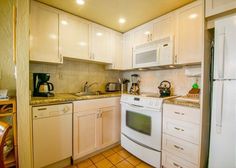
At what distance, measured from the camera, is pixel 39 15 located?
5.43 ft

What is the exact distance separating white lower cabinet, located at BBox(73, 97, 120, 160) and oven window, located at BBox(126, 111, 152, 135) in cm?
30

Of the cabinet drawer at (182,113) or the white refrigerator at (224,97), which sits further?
the cabinet drawer at (182,113)

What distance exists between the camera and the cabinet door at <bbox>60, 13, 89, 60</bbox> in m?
1.86

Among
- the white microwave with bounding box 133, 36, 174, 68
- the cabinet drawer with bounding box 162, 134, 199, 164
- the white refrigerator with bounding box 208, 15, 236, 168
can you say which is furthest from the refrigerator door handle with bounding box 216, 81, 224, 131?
the white microwave with bounding box 133, 36, 174, 68

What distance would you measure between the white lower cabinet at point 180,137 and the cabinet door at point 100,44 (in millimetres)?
1406

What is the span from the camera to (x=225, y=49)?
1.09 metres

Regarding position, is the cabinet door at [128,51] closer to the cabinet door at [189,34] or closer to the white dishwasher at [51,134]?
the cabinet door at [189,34]

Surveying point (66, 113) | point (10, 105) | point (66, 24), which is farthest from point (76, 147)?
point (66, 24)

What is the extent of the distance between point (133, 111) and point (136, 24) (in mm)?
1589

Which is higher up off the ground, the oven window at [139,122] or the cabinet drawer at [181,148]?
the oven window at [139,122]

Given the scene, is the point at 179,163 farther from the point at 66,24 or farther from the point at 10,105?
the point at 66,24

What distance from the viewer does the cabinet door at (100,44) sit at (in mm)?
2188

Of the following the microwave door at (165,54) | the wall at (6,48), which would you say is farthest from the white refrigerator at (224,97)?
the wall at (6,48)

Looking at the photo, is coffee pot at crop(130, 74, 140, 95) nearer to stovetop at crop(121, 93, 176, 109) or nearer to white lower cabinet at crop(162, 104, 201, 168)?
stovetop at crop(121, 93, 176, 109)
